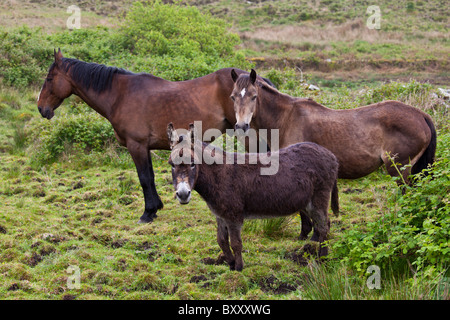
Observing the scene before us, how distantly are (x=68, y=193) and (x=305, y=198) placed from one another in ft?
17.8

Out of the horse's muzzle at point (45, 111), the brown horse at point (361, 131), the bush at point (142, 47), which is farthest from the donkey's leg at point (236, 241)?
the bush at point (142, 47)

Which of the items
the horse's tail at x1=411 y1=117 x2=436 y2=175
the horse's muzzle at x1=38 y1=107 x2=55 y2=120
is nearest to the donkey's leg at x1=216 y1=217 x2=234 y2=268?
the horse's tail at x1=411 y1=117 x2=436 y2=175

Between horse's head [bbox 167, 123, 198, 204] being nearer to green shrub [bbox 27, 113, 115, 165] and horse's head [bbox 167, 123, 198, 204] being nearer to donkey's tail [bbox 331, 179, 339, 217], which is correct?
donkey's tail [bbox 331, 179, 339, 217]

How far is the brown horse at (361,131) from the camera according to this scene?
640 centimetres

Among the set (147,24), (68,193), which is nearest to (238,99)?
(68,193)

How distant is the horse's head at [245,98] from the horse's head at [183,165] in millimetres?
1521

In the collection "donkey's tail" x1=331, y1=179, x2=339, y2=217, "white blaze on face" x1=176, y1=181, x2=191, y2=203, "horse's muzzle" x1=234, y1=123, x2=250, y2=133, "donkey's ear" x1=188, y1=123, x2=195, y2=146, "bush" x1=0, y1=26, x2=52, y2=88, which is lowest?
"donkey's tail" x1=331, y1=179, x2=339, y2=217

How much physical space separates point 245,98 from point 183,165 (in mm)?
2019

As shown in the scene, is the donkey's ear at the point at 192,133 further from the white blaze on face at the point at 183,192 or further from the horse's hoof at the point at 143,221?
the horse's hoof at the point at 143,221

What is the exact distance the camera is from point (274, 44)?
95.6 ft

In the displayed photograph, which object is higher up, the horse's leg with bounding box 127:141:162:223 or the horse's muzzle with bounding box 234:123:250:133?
the horse's muzzle with bounding box 234:123:250:133

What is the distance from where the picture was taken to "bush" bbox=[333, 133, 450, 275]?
14.9 ft

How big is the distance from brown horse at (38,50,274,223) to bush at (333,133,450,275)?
11.3ft
